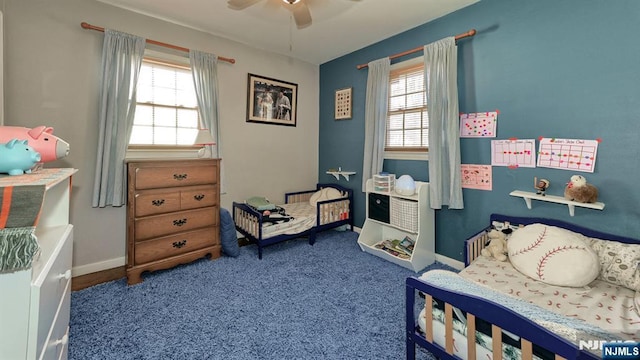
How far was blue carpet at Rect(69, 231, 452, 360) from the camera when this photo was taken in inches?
65.3

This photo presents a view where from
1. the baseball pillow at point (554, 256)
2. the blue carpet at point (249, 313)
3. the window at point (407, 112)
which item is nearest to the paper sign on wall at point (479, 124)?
the window at point (407, 112)

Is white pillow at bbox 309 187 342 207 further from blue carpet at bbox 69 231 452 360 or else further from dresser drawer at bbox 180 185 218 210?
dresser drawer at bbox 180 185 218 210

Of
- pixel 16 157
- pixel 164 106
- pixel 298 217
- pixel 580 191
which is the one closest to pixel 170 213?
pixel 164 106

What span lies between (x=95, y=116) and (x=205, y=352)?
241 centimetres

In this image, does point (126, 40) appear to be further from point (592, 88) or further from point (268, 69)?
point (592, 88)

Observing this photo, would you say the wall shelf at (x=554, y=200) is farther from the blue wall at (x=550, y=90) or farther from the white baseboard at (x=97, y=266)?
the white baseboard at (x=97, y=266)

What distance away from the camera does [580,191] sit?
1938mm

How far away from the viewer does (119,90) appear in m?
2.58

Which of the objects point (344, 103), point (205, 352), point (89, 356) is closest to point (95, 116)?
point (89, 356)

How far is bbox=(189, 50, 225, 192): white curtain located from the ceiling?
0.34 metres

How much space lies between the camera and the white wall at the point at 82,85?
2244 mm

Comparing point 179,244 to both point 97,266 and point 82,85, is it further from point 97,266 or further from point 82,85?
point 82,85

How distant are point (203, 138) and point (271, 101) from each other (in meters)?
1.21

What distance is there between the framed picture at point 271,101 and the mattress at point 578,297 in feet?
9.81
